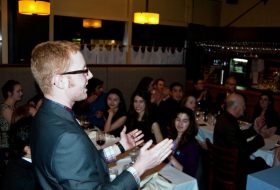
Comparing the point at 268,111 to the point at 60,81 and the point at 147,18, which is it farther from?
the point at 60,81

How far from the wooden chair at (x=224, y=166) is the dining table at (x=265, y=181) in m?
1.81

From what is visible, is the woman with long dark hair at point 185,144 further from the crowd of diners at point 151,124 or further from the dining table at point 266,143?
the dining table at point 266,143

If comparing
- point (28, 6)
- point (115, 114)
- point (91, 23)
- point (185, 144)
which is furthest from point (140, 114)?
point (91, 23)

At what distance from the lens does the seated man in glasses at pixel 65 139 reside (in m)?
1.15

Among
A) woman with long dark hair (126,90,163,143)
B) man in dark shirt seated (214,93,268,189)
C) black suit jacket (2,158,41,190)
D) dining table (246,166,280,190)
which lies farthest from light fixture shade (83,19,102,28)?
dining table (246,166,280,190)

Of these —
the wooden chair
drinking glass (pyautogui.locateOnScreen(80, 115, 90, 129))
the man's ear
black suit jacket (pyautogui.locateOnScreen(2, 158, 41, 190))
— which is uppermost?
the man's ear

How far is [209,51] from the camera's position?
8.33 m

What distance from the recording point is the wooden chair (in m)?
3.34

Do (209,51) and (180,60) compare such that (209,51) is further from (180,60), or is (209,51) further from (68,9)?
(68,9)

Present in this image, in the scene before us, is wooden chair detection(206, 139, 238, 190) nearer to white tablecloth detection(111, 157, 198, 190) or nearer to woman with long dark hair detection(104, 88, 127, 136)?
white tablecloth detection(111, 157, 198, 190)

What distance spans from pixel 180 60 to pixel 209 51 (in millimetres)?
835

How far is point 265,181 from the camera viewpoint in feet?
4.74

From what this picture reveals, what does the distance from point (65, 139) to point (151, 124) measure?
2.74m

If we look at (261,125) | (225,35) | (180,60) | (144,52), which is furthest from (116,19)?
(261,125)
